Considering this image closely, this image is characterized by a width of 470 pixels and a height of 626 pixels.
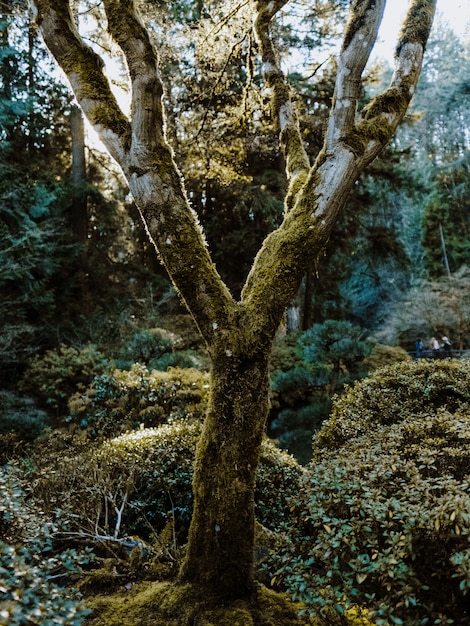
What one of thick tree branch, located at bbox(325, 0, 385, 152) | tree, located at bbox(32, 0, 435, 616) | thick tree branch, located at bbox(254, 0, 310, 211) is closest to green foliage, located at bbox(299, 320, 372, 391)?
thick tree branch, located at bbox(254, 0, 310, 211)

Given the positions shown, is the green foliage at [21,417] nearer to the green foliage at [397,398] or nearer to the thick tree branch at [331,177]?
the green foliage at [397,398]

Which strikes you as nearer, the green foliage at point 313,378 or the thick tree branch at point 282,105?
the thick tree branch at point 282,105

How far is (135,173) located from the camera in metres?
2.80

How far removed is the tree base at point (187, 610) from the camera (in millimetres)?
2414

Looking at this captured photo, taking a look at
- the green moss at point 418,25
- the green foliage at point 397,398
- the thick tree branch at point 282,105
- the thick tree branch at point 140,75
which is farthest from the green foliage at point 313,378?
the thick tree branch at point 140,75

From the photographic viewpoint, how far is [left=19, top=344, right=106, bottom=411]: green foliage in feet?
28.9

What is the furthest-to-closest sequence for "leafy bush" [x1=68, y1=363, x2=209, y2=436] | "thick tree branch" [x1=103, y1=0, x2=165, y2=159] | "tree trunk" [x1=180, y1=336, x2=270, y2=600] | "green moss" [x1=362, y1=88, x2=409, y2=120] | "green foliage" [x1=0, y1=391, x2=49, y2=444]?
"green foliage" [x1=0, y1=391, x2=49, y2=444] < "leafy bush" [x1=68, y1=363, x2=209, y2=436] < "green moss" [x1=362, y1=88, x2=409, y2=120] < "thick tree branch" [x1=103, y1=0, x2=165, y2=159] < "tree trunk" [x1=180, y1=336, x2=270, y2=600]

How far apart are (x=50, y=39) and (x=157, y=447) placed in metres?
3.50

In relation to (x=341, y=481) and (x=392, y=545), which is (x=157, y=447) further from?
(x=392, y=545)

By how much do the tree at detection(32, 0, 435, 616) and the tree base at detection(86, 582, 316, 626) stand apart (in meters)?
0.08

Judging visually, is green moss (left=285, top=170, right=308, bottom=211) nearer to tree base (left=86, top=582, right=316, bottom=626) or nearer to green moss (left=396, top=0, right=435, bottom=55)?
green moss (left=396, top=0, right=435, bottom=55)

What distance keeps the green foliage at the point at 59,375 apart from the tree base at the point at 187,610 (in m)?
6.46

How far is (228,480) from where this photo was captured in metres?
2.60

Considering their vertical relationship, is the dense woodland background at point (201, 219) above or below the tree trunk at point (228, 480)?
above
